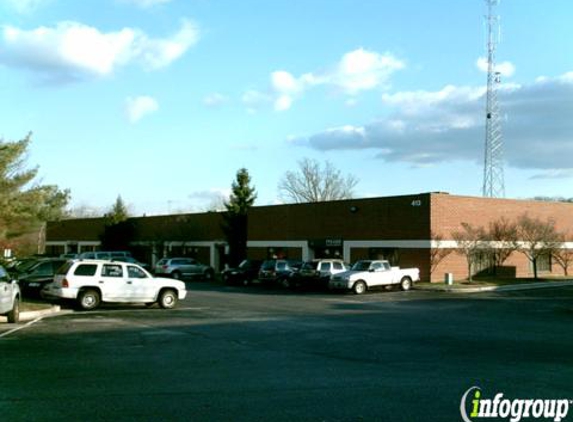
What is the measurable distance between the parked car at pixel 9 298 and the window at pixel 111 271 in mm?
4711

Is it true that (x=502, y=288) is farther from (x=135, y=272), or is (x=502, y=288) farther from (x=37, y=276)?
(x=37, y=276)

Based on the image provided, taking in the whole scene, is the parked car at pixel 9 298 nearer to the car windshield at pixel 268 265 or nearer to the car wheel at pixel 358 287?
the car wheel at pixel 358 287

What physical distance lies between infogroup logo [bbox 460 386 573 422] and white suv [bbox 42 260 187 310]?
16856mm

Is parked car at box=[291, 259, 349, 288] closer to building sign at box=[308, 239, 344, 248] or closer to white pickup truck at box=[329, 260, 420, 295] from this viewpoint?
white pickup truck at box=[329, 260, 420, 295]

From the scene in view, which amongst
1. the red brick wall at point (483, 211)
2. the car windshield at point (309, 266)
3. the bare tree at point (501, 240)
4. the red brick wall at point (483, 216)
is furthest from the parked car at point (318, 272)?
the bare tree at point (501, 240)

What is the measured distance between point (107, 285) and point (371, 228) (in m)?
22.2

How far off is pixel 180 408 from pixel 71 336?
834cm

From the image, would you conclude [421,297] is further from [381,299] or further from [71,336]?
[71,336]

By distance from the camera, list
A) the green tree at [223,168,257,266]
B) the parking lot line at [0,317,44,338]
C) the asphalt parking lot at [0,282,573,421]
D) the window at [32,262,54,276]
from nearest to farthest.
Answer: the asphalt parking lot at [0,282,573,421], the parking lot line at [0,317,44,338], the window at [32,262,54,276], the green tree at [223,168,257,266]

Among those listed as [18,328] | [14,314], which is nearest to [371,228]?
[14,314]

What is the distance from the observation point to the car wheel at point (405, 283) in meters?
35.1

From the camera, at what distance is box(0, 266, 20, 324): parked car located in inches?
677

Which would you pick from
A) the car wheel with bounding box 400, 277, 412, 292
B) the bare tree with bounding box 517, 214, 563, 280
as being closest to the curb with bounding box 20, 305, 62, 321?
the car wheel with bounding box 400, 277, 412, 292

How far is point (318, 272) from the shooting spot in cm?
3506
